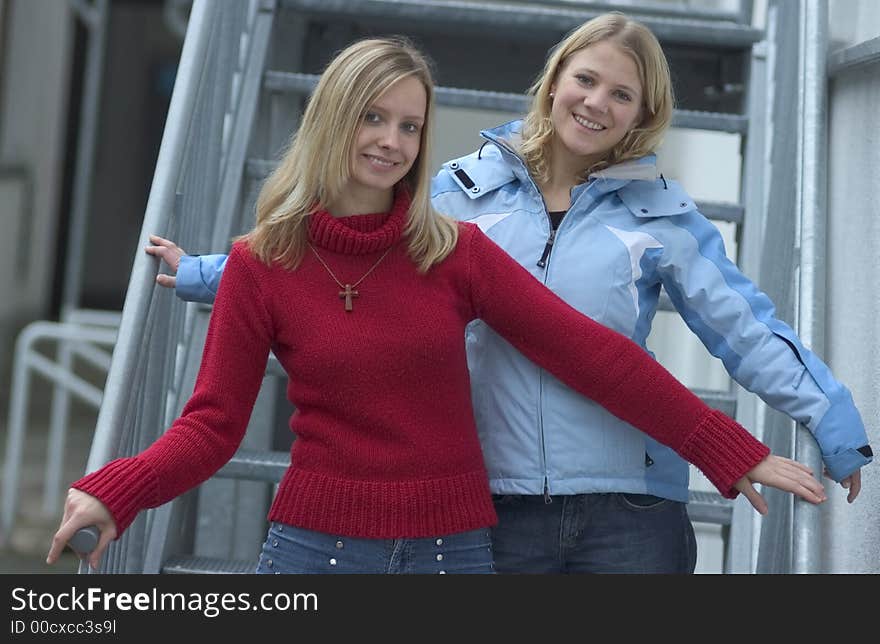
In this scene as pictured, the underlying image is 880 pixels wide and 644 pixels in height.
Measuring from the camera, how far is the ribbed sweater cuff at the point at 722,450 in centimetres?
234

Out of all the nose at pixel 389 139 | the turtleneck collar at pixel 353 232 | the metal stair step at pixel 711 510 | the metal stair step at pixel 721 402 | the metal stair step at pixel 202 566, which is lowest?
the metal stair step at pixel 202 566

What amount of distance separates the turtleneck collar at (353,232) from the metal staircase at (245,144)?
1.59 ft

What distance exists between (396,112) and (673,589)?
0.87m

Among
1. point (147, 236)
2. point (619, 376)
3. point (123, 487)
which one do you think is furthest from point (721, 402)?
point (123, 487)

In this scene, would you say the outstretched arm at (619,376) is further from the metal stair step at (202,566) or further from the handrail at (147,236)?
the metal stair step at (202,566)

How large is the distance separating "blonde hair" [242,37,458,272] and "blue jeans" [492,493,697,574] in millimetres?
475

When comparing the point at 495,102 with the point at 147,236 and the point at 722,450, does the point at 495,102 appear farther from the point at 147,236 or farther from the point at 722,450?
the point at 722,450

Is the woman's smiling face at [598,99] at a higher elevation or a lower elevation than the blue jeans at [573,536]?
higher

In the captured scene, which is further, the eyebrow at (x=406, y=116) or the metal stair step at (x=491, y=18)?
the metal stair step at (x=491, y=18)

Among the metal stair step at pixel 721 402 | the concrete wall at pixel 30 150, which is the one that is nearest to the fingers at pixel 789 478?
the metal stair step at pixel 721 402

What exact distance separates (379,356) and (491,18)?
5.72 feet

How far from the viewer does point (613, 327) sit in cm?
246

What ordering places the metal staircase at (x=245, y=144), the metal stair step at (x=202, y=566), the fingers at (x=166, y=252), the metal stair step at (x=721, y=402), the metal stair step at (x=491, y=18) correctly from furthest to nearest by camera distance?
the metal stair step at (x=491, y=18) < the metal stair step at (x=721, y=402) < the metal stair step at (x=202, y=566) < the metal staircase at (x=245, y=144) < the fingers at (x=166, y=252)

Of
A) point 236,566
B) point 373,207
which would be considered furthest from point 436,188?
point 236,566
